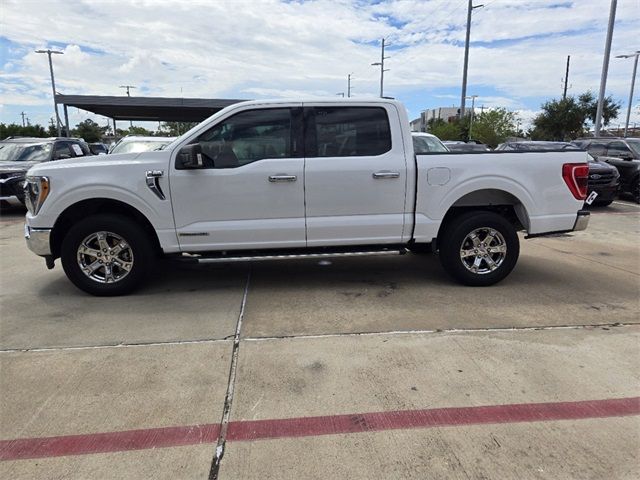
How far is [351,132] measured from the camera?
5.09 m

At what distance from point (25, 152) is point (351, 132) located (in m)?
11.1

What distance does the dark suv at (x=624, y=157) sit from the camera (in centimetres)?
1298

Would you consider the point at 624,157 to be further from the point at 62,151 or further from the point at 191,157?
the point at 62,151

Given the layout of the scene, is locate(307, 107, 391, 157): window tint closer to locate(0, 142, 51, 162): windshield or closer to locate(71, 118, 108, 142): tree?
locate(0, 142, 51, 162): windshield

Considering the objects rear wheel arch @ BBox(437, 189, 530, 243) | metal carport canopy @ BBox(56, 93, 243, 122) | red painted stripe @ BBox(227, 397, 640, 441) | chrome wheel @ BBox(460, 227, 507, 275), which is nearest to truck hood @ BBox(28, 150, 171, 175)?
red painted stripe @ BBox(227, 397, 640, 441)

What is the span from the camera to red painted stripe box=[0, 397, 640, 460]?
2678mm

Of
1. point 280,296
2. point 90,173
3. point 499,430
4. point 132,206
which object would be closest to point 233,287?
point 280,296

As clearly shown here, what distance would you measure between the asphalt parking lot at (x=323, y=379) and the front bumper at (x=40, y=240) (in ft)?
1.85

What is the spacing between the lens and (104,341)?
13.2ft

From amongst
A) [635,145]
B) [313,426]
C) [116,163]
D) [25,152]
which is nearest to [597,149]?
[635,145]

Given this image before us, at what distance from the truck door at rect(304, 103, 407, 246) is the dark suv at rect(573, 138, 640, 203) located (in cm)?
1099

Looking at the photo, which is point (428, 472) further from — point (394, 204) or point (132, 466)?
point (394, 204)

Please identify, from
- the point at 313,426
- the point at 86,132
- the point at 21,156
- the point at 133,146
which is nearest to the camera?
the point at 313,426

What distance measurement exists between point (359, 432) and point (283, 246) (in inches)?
104
